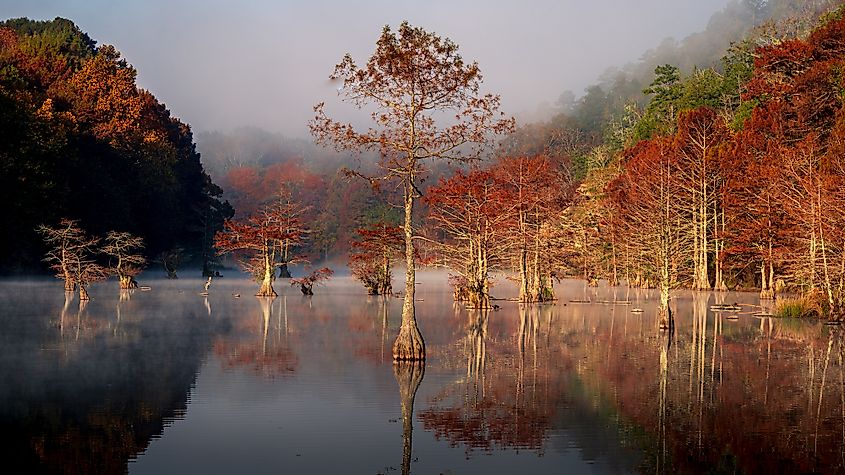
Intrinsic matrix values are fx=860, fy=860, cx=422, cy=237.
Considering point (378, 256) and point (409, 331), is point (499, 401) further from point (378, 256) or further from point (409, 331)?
point (378, 256)

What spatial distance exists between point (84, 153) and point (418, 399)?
6859 cm

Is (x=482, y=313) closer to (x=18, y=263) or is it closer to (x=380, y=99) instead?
(x=380, y=99)

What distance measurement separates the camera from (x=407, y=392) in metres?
19.1

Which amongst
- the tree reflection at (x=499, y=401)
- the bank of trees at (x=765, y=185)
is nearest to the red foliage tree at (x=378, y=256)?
the bank of trees at (x=765, y=185)

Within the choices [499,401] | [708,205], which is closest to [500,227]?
[708,205]

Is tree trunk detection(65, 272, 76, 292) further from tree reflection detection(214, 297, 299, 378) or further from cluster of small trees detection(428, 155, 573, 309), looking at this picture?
cluster of small trees detection(428, 155, 573, 309)

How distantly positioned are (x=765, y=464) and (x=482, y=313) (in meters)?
31.4

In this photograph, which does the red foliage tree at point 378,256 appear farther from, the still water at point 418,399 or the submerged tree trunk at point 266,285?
the still water at point 418,399

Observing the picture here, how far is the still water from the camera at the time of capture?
12953mm

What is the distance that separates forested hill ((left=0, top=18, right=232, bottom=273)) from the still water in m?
31.9

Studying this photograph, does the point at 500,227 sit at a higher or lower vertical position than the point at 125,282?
higher

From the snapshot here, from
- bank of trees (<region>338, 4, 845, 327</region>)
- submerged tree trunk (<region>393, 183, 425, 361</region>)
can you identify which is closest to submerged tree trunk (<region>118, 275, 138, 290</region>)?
bank of trees (<region>338, 4, 845, 327</region>)

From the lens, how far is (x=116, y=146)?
86.0m

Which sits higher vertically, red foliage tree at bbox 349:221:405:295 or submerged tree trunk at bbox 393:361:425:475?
red foliage tree at bbox 349:221:405:295
